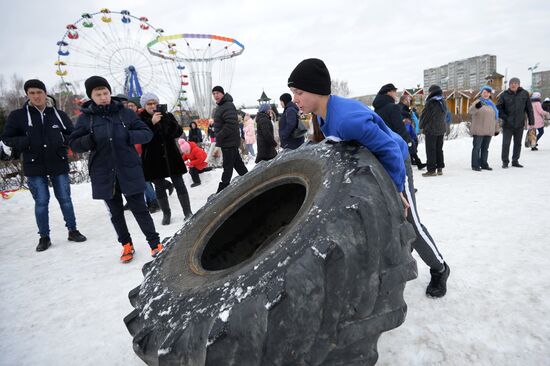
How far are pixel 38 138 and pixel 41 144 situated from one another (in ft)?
0.27

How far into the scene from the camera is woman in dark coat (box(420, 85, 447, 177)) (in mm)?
6164

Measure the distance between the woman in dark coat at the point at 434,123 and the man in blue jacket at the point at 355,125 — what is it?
4964 mm

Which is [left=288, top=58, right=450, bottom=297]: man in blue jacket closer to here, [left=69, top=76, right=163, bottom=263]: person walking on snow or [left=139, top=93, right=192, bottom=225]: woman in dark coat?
[left=69, top=76, right=163, bottom=263]: person walking on snow

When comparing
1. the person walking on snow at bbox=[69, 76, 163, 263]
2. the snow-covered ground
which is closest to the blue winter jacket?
the person walking on snow at bbox=[69, 76, 163, 263]

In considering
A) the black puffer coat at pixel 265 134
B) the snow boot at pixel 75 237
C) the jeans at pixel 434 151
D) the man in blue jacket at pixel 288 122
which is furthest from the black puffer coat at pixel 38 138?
the jeans at pixel 434 151

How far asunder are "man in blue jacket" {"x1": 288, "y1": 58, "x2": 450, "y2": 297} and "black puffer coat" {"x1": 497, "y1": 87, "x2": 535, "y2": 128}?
6.26 metres

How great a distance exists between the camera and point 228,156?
5.37 metres

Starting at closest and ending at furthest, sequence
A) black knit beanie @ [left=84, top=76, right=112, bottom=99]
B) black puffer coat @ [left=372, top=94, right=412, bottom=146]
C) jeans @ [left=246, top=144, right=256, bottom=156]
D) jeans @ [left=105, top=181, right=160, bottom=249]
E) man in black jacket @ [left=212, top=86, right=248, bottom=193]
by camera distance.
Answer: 1. black knit beanie @ [left=84, top=76, right=112, bottom=99]
2. jeans @ [left=105, top=181, right=160, bottom=249]
3. black puffer coat @ [left=372, top=94, right=412, bottom=146]
4. man in black jacket @ [left=212, top=86, right=248, bottom=193]
5. jeans @ [left=246, top=144, right=256, bottom=156]

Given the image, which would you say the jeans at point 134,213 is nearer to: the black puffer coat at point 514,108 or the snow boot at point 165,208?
the snow boot at point 165,208

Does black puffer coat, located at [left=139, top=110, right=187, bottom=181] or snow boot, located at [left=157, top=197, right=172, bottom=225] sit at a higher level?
black puffer coat, located at [left=139, top=110, right=187, bottom=181]

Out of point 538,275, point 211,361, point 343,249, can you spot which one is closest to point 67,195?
point 211,361

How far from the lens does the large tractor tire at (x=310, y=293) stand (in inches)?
40.9

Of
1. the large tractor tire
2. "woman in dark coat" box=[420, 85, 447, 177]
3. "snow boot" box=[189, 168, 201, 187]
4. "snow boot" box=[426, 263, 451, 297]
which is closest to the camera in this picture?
the large tractor tire

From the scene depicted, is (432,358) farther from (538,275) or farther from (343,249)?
(538,275)
